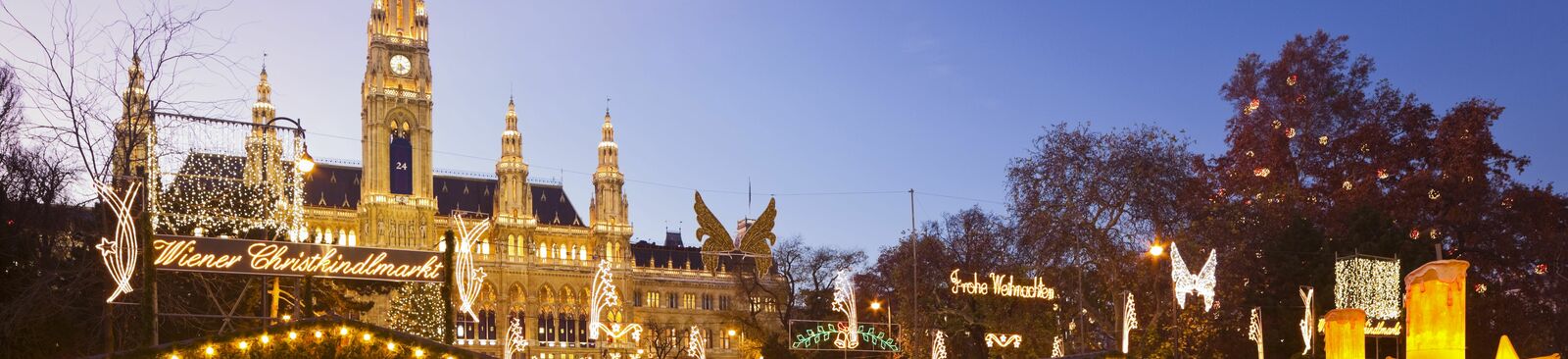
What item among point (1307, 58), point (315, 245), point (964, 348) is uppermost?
point (1307, 58)

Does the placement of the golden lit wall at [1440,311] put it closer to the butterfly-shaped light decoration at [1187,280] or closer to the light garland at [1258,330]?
the butterfly-shaped light decoration at [1187,280]

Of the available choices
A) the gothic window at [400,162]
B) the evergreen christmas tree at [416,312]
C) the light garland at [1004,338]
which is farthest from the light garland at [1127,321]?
the gothic window at [400,162]

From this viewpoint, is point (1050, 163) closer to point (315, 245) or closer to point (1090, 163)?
point (1090, 163)

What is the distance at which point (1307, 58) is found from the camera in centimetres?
5009

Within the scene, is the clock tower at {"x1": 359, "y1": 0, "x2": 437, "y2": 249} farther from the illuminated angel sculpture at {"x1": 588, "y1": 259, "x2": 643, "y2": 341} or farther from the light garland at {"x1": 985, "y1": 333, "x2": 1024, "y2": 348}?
the light garland at {"x1": 985, "y1": 333, "x2": 1024, "y2": 348}

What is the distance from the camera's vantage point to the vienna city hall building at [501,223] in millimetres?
94562

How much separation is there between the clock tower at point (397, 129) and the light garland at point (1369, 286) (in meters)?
64.9

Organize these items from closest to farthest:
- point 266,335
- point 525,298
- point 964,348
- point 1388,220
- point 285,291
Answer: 1. point 266,335
2. point 285,291
3. point 1388,220
4. point 964,348
5. point 525,298

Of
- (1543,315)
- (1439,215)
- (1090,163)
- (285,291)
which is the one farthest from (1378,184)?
(285,291)

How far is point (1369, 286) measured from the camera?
40.2m

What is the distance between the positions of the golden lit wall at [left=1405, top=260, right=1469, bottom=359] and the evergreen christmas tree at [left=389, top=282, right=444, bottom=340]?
5416 cm

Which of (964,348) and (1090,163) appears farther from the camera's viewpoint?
(964,348)

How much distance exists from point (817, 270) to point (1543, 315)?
43371mm

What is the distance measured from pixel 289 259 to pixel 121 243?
247 centimetres
